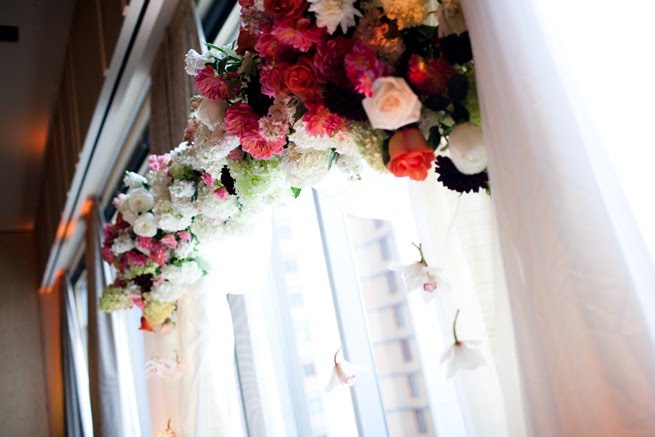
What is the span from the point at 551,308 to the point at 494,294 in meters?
0.20

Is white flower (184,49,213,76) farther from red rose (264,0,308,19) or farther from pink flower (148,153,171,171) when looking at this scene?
pink flower (148,153,171,171)

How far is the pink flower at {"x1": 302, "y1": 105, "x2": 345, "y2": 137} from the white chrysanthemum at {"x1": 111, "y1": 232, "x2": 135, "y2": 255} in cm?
143

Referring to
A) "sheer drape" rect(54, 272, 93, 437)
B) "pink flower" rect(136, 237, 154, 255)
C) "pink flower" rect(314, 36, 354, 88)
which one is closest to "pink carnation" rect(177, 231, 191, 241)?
"pink flower" rect(136, 237, 154, 255)

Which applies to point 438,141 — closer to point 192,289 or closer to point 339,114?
point 339,114

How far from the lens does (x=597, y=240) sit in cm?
101

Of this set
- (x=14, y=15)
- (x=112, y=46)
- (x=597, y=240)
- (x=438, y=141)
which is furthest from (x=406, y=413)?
(x=14, y=15)

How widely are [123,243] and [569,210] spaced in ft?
6.40

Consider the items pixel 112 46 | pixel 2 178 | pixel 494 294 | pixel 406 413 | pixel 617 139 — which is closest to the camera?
pixel 617 139

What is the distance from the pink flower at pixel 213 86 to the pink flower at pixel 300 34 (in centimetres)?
35

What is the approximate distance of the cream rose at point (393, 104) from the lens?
3.84ft

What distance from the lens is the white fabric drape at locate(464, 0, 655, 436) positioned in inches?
38.9

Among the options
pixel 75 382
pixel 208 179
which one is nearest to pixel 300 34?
pixel 208 179

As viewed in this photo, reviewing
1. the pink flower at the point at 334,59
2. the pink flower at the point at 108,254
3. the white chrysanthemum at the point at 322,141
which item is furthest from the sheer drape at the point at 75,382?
the pink flower at the point at 334,59

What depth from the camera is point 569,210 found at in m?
1.04
